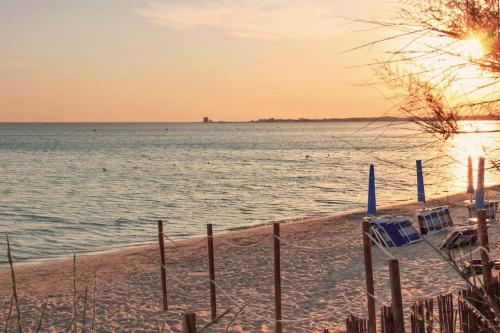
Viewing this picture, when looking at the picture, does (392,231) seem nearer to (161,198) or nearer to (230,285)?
(230,285)

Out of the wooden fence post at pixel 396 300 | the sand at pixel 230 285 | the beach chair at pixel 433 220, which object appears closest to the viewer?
the wooden fence post at pixel 396 300

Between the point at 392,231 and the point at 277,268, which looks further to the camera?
the point at 392,231

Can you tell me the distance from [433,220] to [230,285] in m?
5.72

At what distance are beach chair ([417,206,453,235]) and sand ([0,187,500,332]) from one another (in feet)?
0.78

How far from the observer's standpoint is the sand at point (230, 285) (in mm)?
9047

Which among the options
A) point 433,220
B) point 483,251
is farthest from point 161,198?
point 483,251

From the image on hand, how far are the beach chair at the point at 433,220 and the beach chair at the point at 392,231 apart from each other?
44cm

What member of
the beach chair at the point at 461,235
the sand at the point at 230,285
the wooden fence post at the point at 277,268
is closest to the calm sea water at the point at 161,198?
the beach chair at the point at 461,235

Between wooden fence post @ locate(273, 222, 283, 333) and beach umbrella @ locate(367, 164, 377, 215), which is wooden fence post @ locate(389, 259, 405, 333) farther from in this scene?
beach umbrella @ locate(367, 164, 377, 215)

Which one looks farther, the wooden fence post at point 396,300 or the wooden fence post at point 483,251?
the wooden fence post at point 483,251

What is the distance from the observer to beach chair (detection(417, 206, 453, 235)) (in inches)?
546

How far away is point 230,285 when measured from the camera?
37.2 ft

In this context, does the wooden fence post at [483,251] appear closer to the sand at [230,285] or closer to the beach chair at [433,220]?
the sand at [230,285]

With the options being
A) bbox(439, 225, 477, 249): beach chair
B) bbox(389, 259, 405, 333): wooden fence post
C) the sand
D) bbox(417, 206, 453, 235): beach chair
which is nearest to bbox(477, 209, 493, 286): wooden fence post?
the sand
